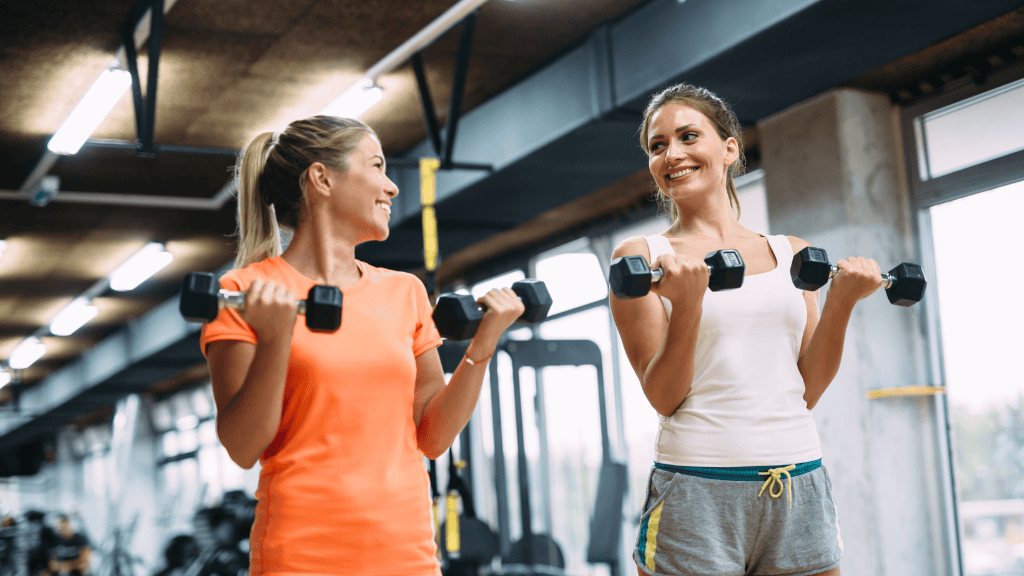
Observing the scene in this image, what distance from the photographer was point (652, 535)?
1.49 metres

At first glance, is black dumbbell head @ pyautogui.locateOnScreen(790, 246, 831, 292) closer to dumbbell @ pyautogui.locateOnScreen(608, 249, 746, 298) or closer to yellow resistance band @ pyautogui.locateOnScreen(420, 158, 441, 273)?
dumbbell @ pyautogui.locateOnScreen(608, 249, 746, 298)

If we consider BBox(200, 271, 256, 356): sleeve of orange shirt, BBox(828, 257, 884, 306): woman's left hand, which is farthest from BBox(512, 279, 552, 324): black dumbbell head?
BBox(828, 257, 884, 306): woman's left hand

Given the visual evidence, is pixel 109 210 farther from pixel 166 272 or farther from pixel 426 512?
pixel 426 512

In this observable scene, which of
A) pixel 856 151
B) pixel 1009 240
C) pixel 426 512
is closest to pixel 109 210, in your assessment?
pixel 856 151


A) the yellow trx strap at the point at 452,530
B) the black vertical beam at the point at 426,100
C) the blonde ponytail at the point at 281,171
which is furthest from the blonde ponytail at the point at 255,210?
the black vertical beam at the point at 426,100

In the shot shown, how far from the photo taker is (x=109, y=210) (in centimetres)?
714

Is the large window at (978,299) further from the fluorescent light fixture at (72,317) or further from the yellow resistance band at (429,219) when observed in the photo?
the fluorescent light fixture at (72,317)

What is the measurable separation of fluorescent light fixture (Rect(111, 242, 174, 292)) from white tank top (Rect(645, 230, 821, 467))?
733cm

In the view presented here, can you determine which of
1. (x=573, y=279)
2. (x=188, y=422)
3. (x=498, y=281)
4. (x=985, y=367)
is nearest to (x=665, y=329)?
(x=985, y=367)

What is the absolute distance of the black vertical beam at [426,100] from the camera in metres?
4.70

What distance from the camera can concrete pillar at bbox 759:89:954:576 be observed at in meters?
4.35

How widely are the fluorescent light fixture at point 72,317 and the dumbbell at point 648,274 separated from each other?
9907 millimetres

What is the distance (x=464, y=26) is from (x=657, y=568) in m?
3.37

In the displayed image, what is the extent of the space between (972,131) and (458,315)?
12.4ft
